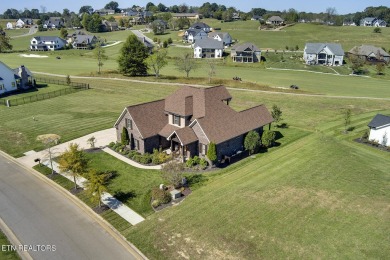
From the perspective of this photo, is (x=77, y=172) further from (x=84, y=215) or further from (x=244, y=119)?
(x=244, y=119)

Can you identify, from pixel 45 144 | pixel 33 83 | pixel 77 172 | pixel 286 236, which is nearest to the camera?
pixel 286 236

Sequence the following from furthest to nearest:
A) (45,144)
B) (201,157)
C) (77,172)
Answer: (45,144), (201,157), (77,172)

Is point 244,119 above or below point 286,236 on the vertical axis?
above

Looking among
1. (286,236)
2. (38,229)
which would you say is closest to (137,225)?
(38,229)

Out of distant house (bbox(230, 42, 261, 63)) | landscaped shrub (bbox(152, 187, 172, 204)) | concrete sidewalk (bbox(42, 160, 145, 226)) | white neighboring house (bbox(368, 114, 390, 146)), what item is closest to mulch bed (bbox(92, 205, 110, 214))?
concrete sidewalk (bbox(42, 160, 145, 226))

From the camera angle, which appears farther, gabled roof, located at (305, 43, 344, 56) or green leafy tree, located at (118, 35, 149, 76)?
gabled roof, located at (305, 43, 344, 56)

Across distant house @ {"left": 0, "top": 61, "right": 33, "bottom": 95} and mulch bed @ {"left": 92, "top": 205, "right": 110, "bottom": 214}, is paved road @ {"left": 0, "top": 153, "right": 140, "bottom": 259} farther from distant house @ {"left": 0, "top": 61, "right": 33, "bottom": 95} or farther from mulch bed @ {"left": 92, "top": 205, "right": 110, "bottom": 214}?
distant house @ {"left": 0, "top": 61, "right": 33, "bottom": 95}

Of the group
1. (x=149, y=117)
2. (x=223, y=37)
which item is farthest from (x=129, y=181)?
(x=223, y=37)

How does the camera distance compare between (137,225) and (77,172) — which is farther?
(77,172)
